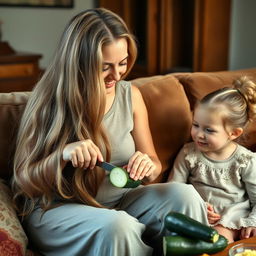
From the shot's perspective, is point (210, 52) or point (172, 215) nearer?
point (172, 215)

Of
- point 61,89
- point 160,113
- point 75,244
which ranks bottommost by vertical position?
point 75,244

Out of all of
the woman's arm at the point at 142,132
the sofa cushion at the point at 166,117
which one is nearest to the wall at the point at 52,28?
the sofa cushion at the point at 166,117

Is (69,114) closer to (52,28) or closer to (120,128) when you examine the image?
(120,128)

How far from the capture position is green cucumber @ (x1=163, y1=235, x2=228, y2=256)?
1133mm

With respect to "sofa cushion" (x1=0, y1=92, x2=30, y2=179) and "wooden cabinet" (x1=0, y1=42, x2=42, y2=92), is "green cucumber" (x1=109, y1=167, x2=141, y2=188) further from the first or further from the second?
"wooden cabinet" (x1=0, y1=42, x2=42, y2=92)

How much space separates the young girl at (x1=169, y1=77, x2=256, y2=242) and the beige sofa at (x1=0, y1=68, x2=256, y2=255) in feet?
0.36

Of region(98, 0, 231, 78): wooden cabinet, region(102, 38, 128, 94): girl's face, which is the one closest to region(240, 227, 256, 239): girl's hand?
region(102, 38, 128, 94): girl's face

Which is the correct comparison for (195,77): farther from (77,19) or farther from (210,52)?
(210,52)

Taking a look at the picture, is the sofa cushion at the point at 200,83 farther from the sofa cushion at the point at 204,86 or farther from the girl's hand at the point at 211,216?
the girl's hand at the point at 211,216

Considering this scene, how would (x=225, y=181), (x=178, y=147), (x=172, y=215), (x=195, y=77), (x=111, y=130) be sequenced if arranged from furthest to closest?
(x=195, y=77) → (x=178, y=147) → (x=225, y=181) → (x=111, y=130) → (x=172, y=215)

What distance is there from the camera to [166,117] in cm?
176

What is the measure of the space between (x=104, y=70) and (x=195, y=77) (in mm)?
656

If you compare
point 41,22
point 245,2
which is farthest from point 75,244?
point 41,22

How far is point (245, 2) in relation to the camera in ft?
11.0
